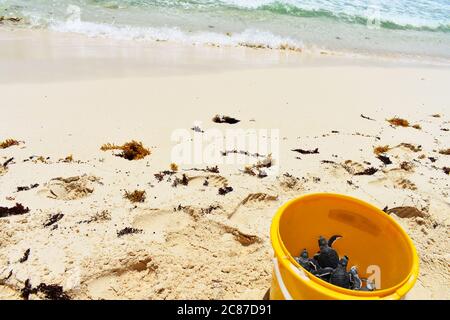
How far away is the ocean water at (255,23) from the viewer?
1067 centimetres

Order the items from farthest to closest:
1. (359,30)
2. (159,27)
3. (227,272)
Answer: (359,30) < (159,27) < (227,272)

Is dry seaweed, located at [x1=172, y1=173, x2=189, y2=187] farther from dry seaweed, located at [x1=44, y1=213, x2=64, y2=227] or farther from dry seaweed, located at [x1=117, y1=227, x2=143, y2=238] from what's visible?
dry seaweed, located at [x1=44, y1=213, x2=64, y2=227]

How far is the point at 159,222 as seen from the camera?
133 inches

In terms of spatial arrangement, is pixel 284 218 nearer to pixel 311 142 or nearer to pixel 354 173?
pixel 354 173

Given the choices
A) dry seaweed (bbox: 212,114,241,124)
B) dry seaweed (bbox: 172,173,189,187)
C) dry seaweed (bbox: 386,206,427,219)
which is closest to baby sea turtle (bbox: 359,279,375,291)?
dry seaweed (bbox: 386,206,427,219)

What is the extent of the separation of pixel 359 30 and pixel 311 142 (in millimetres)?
10466

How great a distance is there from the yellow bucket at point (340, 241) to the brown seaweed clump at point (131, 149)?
2.33 meters

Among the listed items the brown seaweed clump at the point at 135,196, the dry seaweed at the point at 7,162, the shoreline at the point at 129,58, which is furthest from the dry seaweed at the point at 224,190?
the shoreline at the point at 129,58

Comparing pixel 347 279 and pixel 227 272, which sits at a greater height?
pixel 347 279

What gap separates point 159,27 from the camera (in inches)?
436

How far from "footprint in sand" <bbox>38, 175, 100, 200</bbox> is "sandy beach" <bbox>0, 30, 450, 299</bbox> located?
0.05ft

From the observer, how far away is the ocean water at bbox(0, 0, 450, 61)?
35.0 ft

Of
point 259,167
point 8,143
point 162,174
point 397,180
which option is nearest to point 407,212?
point 397,180
